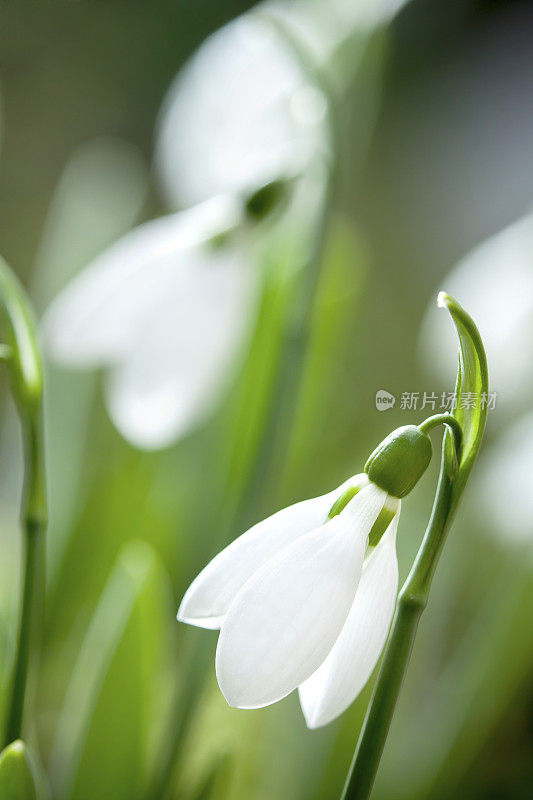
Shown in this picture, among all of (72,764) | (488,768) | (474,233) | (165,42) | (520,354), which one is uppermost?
(165,42)

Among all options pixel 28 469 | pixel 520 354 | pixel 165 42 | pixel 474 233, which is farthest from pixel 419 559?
pixel 165 42

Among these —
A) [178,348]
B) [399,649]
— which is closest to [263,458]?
[178,348]

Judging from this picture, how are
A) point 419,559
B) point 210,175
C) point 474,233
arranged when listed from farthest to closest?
point 474,233
point 210,175
point 419,559

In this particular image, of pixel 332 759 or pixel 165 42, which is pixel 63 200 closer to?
pixel 165 42

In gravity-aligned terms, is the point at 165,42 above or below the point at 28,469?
above

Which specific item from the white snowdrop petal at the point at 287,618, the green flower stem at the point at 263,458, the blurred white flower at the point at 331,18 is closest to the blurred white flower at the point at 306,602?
the white snowdrop petal at the point at 287,618

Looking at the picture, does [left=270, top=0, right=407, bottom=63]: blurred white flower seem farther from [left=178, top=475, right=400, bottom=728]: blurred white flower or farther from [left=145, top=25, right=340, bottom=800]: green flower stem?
[left=178, top=475, right=400, bottom=728]: blurred white flower

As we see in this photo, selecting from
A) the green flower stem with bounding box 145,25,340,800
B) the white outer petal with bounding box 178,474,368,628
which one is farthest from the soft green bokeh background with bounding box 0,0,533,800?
the white outer petal with bounding box 178,474,368,628

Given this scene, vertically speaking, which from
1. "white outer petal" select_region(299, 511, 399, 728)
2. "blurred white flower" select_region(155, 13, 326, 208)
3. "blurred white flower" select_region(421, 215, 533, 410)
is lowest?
"white outer petal" select_region(299, 511, 399, 728)
